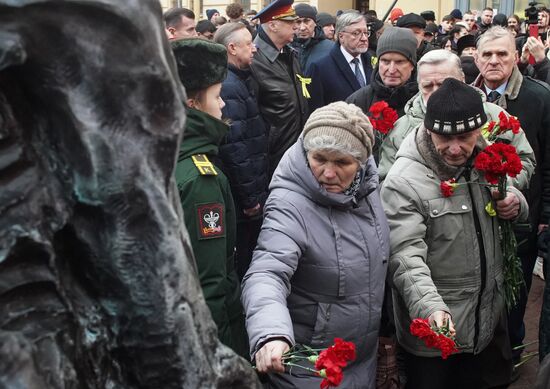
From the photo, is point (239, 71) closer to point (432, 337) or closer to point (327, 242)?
point (327, 242)

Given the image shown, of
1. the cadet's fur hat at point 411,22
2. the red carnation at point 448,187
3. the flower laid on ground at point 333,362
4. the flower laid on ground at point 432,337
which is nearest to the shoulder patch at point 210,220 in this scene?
the flower laid on ground at point 333,362

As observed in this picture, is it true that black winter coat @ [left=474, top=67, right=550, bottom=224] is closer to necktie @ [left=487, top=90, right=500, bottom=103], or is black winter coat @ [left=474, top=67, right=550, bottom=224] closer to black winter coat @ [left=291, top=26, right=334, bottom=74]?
necktie @ [left=487, top=90, right=500, bottom=103]

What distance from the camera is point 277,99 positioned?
6043 millimetres

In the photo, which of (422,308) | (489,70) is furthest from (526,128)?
(422,308)

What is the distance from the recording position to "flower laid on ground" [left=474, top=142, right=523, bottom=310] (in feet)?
12.0

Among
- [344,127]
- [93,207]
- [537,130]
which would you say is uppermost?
[93,207]

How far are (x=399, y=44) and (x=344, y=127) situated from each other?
237 cm

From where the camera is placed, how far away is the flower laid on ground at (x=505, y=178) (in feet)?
12.0

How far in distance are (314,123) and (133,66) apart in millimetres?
2285

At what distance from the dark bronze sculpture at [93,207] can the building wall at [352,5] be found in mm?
19084

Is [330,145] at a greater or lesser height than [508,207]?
greater

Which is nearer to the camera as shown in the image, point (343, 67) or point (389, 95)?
point (389, 95)

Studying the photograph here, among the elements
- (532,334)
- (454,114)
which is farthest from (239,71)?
(532,334)

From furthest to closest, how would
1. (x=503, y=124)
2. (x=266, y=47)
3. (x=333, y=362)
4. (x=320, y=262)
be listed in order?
(x=266, y=47) < (x=503, y=124) < (x=320, y=262) < (x=333, y=362)
